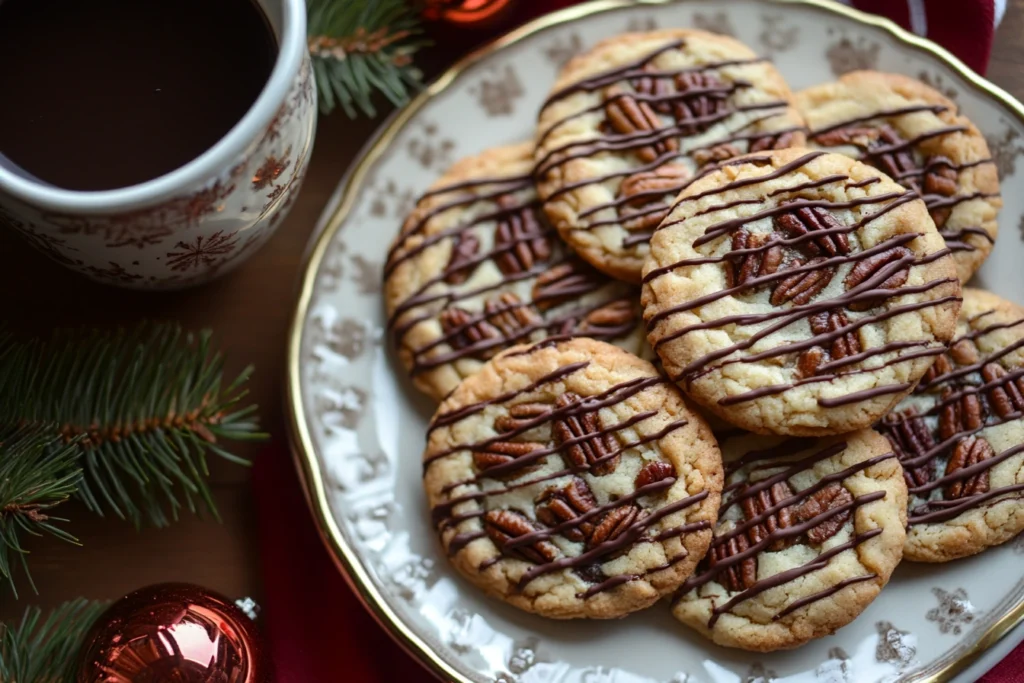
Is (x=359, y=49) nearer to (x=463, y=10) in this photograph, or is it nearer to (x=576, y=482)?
(x=463, y=10)

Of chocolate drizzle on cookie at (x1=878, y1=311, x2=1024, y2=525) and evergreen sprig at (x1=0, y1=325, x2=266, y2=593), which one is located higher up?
evergreen sprig at (x1=0, y1=325, x2=266, y2=593)

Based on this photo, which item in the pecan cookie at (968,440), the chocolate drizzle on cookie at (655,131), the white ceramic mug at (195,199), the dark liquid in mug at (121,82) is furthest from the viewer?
the chocolate drizzle on cookie at (655,131)

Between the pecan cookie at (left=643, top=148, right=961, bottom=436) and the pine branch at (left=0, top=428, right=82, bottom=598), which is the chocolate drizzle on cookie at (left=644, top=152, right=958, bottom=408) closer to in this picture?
the pecan cookie at (left=643, top=148, right=961, bottom=436)

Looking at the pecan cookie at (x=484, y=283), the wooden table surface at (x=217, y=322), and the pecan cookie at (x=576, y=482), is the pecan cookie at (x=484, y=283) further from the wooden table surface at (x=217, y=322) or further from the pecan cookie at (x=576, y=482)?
the wooden table surface at (x=217, y=322)

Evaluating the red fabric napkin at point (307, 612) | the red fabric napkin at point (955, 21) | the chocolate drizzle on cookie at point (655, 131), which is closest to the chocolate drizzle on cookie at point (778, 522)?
the chocolate drizzle on cookie at point (655, 131)

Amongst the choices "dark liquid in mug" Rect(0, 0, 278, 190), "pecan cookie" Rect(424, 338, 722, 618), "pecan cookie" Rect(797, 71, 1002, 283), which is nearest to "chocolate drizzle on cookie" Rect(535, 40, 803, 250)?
"pecan cookie" Rect(797, 71, 1002, 283)

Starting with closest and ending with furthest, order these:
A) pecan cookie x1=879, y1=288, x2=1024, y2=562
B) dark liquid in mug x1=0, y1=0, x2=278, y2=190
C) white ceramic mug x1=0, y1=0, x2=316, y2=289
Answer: white ceramic mug x1=0, y1=0, x2=316, y2=289 < dark liquid in mug x1=0, y1=0, x2=278, y2=190 < pecan cookie x1=879, y1=288, x2=1024, y2=562

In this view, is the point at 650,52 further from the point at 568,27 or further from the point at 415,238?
the point at 415,238
